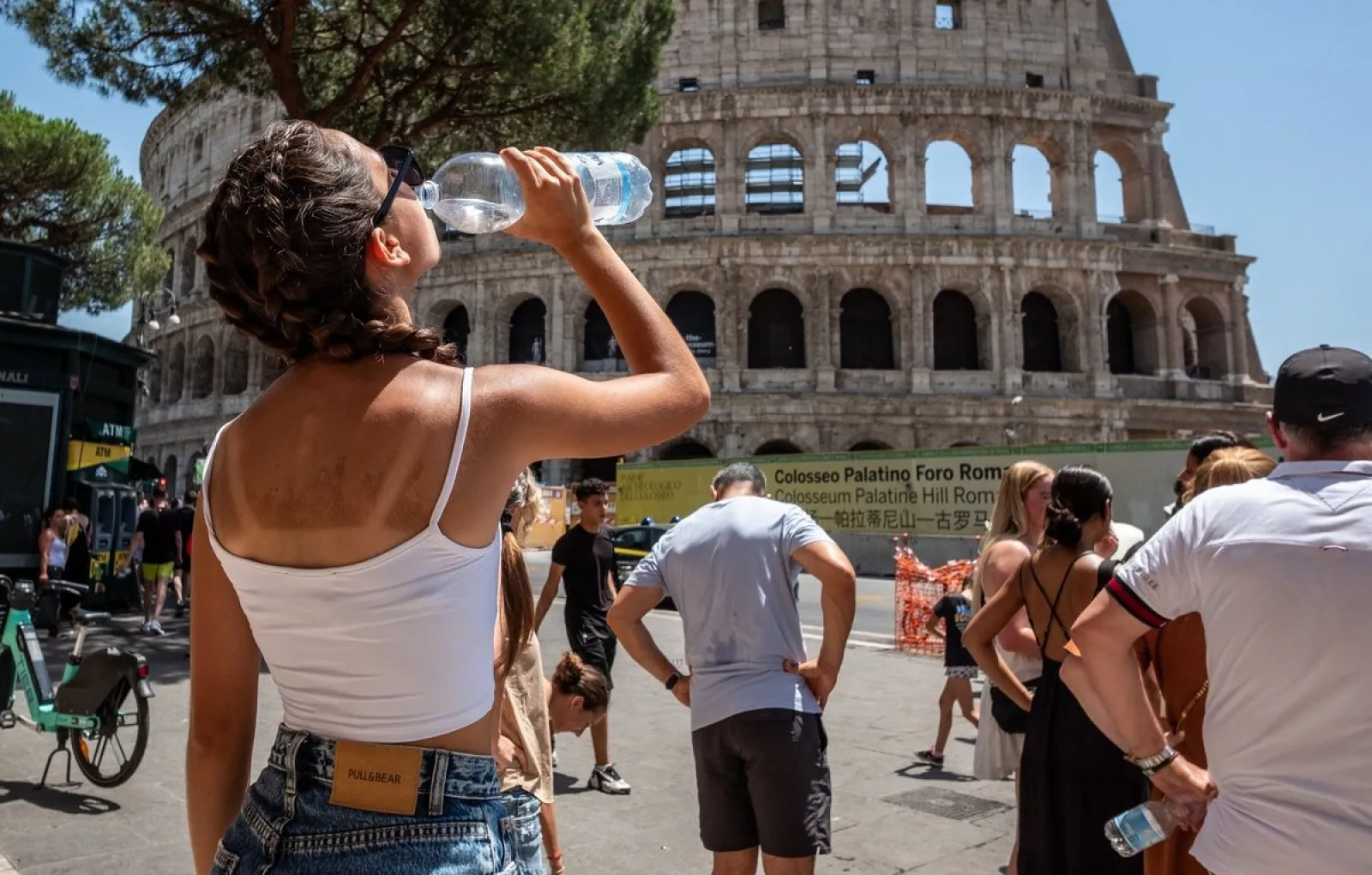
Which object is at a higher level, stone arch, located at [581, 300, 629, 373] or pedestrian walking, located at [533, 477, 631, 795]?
stone arch, located at [581, 300, 629, 373]

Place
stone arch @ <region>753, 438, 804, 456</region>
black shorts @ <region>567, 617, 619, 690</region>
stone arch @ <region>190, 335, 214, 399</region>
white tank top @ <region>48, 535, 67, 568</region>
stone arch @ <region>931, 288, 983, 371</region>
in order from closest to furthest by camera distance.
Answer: black shorts @ <region>567, 617, 619, 690</region> < white tank top @ <region>48, 535, 67, 568</region> < stone arch @ <region>753, 438, 804, 456</region> < stone arch @ <region>931, 288, 983, 371</region> < stone arch @ <region>190, 335, 214, 399</region>

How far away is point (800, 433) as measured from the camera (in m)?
28.6

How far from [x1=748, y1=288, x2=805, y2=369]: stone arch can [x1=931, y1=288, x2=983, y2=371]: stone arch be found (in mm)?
4703

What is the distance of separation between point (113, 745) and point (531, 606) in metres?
3.93

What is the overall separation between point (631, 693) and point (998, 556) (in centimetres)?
510

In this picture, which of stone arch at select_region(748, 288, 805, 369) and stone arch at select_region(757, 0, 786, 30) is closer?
stone arch at select_region(748, 288, 805, 369)

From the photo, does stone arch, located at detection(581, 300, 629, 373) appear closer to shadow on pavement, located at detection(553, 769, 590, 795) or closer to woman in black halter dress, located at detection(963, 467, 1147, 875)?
shadow on pavement, located at detection(553, 769, 590, 795)

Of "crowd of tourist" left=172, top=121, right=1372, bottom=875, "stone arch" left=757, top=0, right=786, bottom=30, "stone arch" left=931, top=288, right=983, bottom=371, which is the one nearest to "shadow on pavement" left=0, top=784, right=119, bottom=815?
"crowd of tourist" left=172, top=121, right=1372, bottom=875

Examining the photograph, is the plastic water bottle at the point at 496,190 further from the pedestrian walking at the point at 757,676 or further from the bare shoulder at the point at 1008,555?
the bare shoulder at the point at 1008,555

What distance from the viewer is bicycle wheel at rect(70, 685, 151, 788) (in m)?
4.96

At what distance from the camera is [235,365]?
1452 inches

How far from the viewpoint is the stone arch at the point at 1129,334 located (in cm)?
3152

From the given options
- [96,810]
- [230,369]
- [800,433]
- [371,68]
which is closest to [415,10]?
[371,68]

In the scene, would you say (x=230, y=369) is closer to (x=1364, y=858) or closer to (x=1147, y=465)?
(x=1147, y=465)
